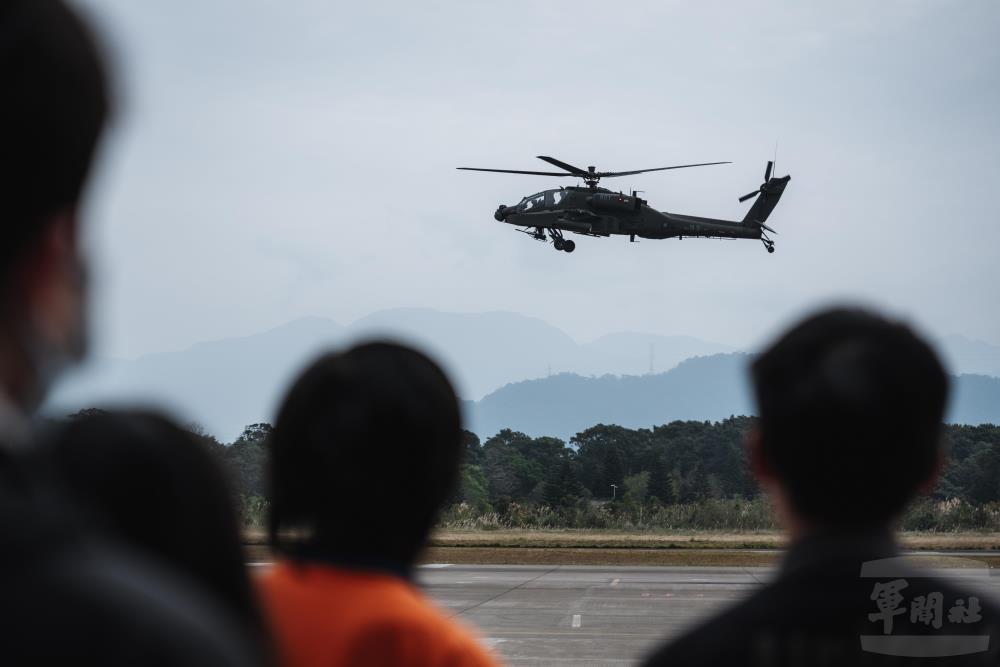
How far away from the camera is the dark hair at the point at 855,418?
2215 mm

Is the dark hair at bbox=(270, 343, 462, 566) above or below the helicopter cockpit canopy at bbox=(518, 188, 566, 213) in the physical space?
below

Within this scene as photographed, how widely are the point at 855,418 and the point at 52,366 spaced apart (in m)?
1.60

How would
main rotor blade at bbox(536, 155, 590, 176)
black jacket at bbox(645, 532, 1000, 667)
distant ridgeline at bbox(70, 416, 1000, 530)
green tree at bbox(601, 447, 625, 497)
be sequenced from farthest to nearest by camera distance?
green tree at bbox(601, 447, 625, 497)
distant ridgeline at bbox(70, 416, 1000, 530)
main rotor blade at bbox(536, 155, 590, 176)
black jacket at bbox(645, 532, 1000, 667)

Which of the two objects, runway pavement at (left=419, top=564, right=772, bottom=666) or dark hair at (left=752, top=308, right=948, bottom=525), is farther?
runway pavement at (left=419, top=564, right=772, bottom=666)

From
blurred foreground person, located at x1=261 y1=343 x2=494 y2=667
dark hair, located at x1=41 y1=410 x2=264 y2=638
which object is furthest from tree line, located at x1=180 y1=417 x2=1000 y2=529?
dark hair, located at x1=41 y1=410 x2=264 y2=638

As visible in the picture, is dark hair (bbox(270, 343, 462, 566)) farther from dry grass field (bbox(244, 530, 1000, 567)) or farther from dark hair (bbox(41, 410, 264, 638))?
dry grass field (bbox(244, 530, 1000, 567))

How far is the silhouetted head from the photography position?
1.07 m

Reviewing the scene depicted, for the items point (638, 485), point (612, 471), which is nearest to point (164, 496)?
point (638, 485)

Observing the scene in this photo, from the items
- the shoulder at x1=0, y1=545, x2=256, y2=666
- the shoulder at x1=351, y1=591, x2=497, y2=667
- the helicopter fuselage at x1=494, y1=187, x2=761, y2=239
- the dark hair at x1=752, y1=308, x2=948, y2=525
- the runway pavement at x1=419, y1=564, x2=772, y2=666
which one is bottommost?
the runway pavement at x1=419, y1=564, x2=772, y2=666

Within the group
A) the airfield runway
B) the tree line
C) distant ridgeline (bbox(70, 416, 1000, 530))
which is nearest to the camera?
the airfield runway

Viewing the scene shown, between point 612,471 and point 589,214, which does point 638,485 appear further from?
point 589,214

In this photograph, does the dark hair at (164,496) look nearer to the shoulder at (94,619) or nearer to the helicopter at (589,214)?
the shoulder at (94,619)

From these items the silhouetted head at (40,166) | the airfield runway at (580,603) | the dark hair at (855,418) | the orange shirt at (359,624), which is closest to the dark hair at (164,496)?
the silhouetted head at (40,166)

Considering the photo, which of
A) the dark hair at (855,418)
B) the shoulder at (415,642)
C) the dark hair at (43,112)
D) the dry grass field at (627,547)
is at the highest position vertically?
the dark hair at (43,112)
